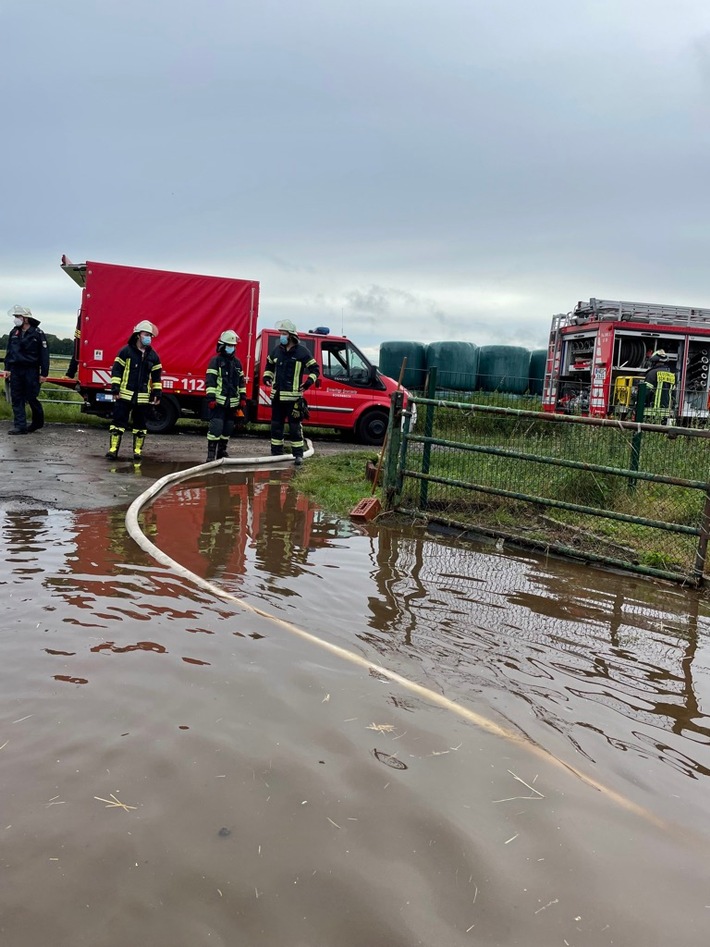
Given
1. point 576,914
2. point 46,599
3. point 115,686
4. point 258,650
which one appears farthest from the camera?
point 46,599

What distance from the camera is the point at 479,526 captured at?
6516 millimetres

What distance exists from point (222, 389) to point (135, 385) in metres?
1.27

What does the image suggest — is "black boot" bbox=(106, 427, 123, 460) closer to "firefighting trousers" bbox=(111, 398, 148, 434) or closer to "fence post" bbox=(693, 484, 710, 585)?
"firefighting trousers" bbox=(111, 398, 148, 434)

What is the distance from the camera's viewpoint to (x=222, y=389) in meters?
9.95

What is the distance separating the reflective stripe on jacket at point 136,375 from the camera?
33.3ft

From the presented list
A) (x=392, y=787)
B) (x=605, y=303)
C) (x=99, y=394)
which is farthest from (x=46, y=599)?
(x=605, y=303)

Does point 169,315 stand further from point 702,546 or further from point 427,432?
point 702,546

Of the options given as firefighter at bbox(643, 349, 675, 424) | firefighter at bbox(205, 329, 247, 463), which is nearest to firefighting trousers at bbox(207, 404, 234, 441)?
firefighter at bbox(205, 329, 247, 463)

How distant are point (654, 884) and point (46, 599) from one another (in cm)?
328

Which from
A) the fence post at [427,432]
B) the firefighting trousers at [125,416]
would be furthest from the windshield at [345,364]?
the fence post at [427,432]

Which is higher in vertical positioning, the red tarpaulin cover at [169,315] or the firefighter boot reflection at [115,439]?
the red tarpaulin cover at [169,315]

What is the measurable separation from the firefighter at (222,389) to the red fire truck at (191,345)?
4032 mm

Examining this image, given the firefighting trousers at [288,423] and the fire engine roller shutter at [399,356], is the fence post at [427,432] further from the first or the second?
the fire engine roller shutter at [399,356]

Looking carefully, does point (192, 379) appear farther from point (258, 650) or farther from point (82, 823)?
point (82, 823)
